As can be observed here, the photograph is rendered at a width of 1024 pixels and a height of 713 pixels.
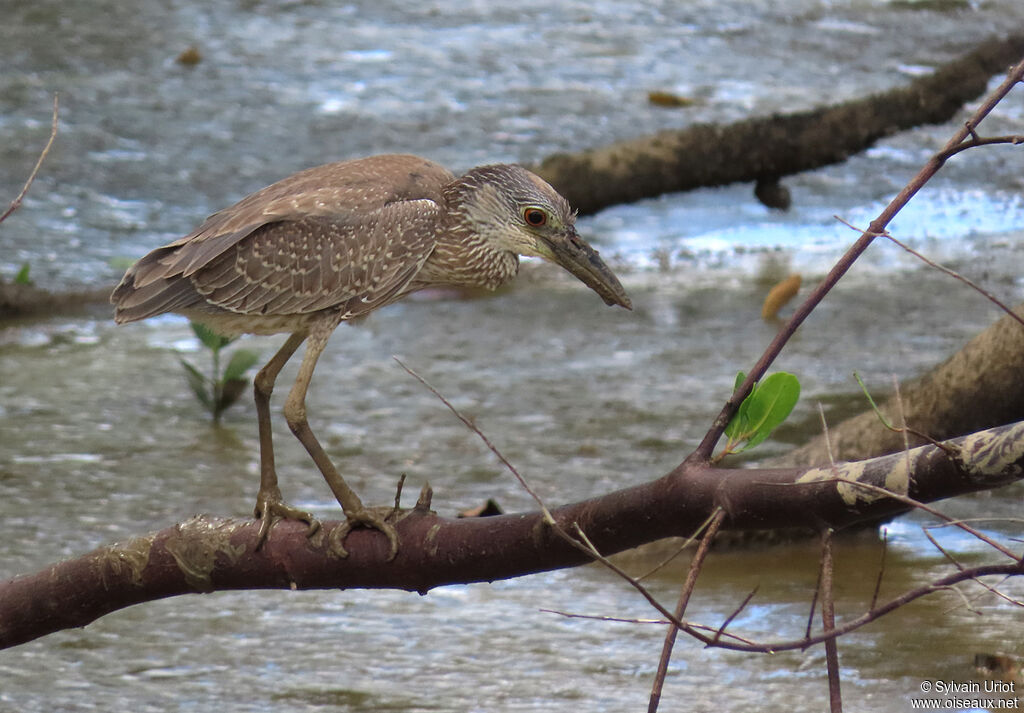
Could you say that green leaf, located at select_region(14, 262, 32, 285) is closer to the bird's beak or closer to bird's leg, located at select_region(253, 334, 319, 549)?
bird's leg, located at select_region(253, 334, 319, 549)

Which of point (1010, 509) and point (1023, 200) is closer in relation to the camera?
point (1010, 509)

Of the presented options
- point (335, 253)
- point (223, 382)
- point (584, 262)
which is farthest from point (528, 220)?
point (223, 382)

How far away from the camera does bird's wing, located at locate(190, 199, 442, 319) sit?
9.53 ft

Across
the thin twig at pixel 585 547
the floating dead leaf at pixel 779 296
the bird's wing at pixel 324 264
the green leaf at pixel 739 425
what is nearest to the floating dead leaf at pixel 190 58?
the floating dead leaf at pixel 779 296

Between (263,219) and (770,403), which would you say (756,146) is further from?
(770,403)

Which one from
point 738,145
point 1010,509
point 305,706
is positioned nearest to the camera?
point 305,706

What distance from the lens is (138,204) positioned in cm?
860

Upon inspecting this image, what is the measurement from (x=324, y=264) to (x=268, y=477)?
0.48m

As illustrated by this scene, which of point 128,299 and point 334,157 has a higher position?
point 128,299

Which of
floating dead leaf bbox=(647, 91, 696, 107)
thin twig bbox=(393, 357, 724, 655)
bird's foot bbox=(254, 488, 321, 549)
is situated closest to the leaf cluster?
bird's foot bbox=(254, 488, 321, 549)

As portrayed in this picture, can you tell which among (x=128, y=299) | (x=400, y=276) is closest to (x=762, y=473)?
(x=400, y=276)

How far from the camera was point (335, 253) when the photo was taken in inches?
115

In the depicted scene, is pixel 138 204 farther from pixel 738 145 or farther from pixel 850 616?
Answer: pixel 850 616

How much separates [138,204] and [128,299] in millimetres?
5939
